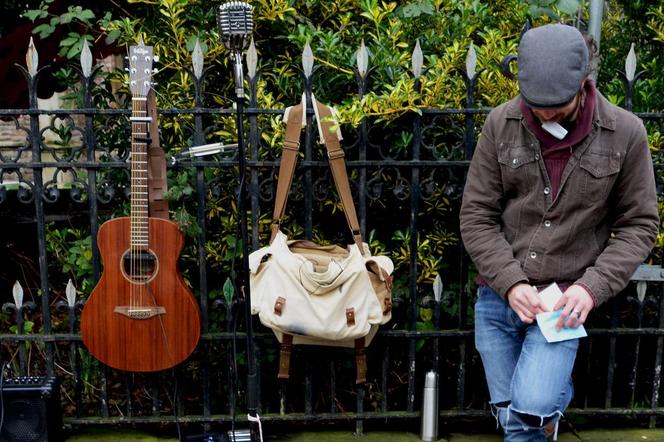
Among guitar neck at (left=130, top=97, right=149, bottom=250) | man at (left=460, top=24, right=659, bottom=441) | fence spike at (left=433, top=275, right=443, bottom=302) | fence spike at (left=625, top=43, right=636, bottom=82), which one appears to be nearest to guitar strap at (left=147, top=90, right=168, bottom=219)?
guitar neck at (left=130, top=97, right=149, bottom=250)

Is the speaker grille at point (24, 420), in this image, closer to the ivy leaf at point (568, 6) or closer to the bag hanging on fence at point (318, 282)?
the bag hanging on fence at point (318, 282)

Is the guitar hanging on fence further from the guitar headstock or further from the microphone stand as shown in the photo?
the microphone stand

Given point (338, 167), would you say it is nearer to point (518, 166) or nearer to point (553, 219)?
point (518, 166)

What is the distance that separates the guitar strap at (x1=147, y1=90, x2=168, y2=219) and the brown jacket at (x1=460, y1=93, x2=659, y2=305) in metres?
1.48

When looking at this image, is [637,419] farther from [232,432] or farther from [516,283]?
[232,432]

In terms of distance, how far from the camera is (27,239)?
19.6ft

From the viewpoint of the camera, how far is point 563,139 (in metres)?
3.07

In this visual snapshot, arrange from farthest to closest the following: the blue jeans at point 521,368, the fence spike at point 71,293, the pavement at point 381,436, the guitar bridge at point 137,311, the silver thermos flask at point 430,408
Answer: the pavement at point 381,436 < the silver thermos flask at point 430,408 < the fence spike at point 71,293 < the guitar bridge at point 137,311 < the blue jeans at point 521,368

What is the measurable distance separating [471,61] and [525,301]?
4.08 feet

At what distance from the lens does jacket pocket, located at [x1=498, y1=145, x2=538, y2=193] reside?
312 cm

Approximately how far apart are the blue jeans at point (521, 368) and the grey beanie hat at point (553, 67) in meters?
0.92

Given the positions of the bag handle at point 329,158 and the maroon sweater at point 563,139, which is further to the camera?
the bag handle at point 329,158

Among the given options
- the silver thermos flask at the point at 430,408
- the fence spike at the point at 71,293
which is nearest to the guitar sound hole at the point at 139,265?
the fence spike at the point at 71,293

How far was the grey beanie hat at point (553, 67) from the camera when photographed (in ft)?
9.27
